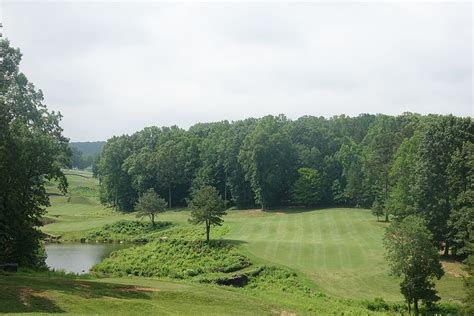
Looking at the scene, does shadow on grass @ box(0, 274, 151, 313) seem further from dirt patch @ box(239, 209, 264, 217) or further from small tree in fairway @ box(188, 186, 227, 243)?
dirt patch @ box(239, 209, 264, 217)

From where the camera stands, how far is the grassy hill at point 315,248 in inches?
1485

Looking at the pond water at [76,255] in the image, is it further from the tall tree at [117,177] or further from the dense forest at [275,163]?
the tall tree at [117,177]

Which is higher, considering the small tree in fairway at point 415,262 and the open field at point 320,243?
the small tree in fairway at point 415,262

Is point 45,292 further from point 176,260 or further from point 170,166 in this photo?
point 170,166

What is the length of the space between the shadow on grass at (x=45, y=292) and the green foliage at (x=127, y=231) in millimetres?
48554

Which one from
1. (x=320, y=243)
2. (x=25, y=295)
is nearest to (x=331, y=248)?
(x=320, y=243)

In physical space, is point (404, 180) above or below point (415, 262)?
above

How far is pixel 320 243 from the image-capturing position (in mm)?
56688

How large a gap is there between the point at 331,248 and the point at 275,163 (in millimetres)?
47840

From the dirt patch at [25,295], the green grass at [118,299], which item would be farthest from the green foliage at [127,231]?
the dirt patch at [25,295]

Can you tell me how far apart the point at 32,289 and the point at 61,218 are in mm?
75802

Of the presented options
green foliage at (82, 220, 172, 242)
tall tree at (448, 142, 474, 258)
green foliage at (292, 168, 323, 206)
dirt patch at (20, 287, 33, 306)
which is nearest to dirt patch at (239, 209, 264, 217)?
green foliage at (292, 168, 323, 206)

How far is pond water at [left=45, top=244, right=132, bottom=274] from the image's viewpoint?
179 ft

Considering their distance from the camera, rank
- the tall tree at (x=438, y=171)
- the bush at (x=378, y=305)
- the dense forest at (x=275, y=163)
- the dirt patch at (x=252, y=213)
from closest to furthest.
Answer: the bush at (x=378, y=305) → the tall tree at (x=438, y=171) → the dense forest at (x=275, y=163) → the dirt patch at (x=252, y=213)
